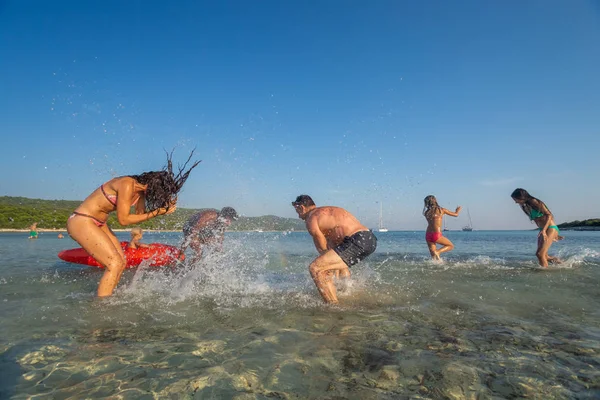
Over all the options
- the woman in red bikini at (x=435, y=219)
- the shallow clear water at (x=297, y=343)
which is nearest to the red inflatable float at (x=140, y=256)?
the shallow clear water at (x=297, y=343)

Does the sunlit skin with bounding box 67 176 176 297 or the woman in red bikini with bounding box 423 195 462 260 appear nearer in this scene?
the sunlit skin with bounding box 67 176 176 297

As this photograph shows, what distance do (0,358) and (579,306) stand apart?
8.21 metres

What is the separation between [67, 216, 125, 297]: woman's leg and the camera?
5961mm

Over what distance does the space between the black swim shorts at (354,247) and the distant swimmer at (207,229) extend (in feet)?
15.3

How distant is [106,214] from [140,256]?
502 cm

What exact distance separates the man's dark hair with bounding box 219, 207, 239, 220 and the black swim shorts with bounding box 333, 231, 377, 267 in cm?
457

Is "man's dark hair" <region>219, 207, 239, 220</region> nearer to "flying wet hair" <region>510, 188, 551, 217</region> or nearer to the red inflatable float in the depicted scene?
the red inflatable float

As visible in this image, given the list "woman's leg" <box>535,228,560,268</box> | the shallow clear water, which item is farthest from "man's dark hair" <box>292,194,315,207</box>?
"woman's leg" <box>535,228,560,268</box>

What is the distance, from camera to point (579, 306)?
593 cm

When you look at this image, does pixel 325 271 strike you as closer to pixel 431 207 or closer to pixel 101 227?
pixel 101 227

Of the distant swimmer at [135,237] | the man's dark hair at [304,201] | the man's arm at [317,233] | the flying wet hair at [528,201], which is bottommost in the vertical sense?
the distant swimmer at [135,237]

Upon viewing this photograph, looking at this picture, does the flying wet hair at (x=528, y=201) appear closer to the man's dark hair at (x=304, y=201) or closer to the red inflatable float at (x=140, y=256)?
the man's dark hair at (x=304, y=201)

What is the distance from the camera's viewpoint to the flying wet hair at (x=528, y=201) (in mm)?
10758

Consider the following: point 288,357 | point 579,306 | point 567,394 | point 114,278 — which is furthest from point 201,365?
point 579,306
